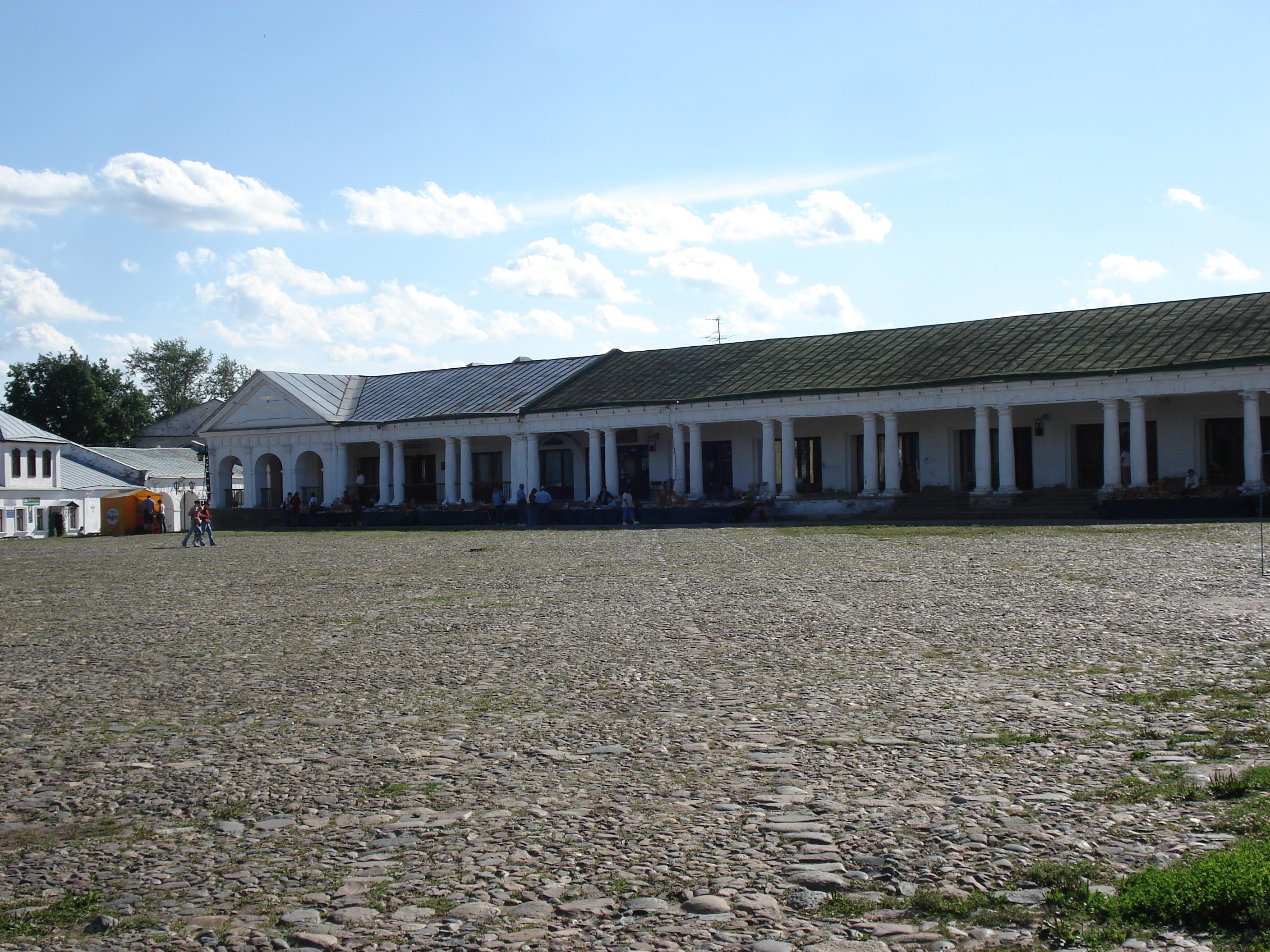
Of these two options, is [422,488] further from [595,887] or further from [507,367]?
[595,887]

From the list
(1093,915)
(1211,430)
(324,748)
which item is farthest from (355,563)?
(1211,430)

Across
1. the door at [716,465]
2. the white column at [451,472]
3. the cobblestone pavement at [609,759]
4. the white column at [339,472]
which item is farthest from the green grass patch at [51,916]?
the white column at [339,472]

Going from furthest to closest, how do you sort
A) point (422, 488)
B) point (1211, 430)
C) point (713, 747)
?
1. point (422, 488)
2. point (1211, 430)
3. point (713, 747)

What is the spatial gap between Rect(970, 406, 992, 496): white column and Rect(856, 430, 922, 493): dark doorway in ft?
9.92

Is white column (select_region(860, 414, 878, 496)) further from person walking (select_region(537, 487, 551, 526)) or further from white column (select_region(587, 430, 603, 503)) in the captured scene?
person walking (select_region(537, 487, 551, 526))

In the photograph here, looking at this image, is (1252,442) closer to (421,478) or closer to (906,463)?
(906,463)

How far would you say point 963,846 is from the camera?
444 cm

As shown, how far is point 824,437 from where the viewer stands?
38.8m

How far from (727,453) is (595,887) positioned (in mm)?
37022

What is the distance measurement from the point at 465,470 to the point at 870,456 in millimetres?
15945

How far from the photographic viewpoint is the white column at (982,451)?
3331cm

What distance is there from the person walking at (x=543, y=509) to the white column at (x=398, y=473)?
27.3 ft

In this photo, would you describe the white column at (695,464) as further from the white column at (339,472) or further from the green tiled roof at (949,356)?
the white column at (339,472)

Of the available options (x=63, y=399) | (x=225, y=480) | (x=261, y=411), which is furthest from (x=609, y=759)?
(x=63, y=399)
